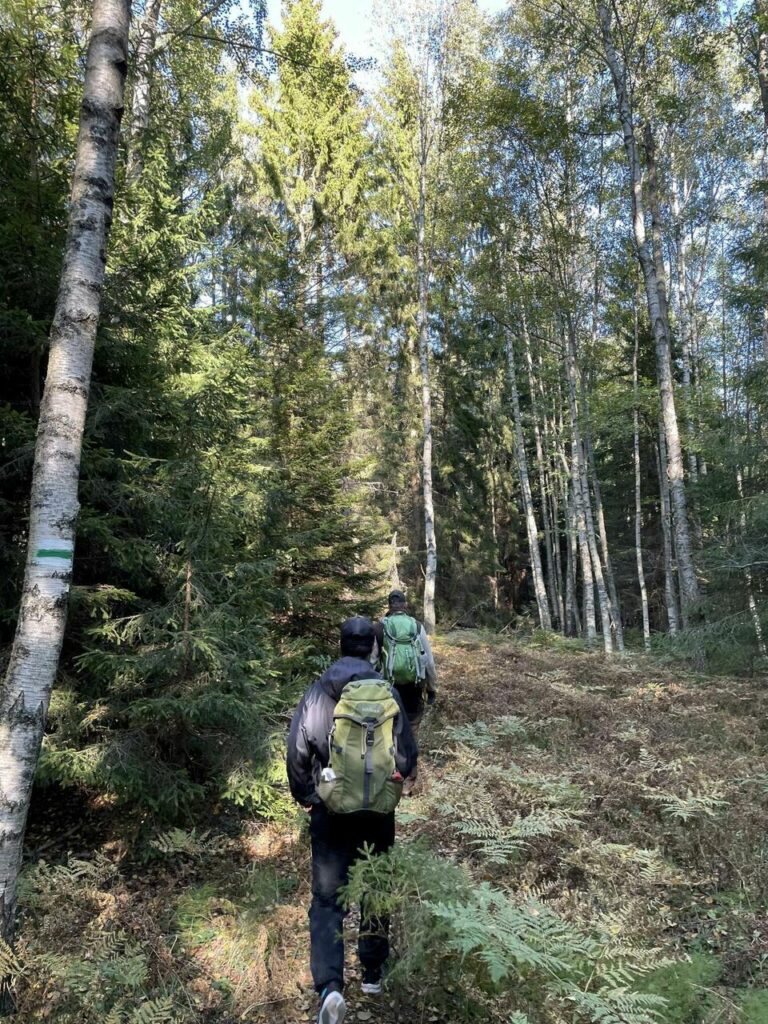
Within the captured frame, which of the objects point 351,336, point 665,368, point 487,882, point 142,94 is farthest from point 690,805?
point 351,336

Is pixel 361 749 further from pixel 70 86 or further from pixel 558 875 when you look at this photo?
pixel 70 86

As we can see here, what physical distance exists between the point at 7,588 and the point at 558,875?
485cm

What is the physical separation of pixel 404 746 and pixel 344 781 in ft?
1.47

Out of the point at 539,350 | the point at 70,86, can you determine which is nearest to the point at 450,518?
the point at 539,350

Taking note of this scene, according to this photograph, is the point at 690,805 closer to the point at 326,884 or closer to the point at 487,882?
the point at 487,882

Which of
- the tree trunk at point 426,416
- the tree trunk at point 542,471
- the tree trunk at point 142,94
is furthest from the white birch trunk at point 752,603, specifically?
the tree trunk at point 542,471

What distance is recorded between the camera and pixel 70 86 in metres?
6.09

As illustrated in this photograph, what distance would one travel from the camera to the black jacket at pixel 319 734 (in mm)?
3207

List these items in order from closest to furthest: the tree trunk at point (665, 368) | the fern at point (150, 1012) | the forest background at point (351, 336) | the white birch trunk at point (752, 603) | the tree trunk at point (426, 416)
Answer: the fern at point (150, 1012) < the forest background at point (351, 336) < the white birch trunk at point (752, 603) < the tree trunk at point (665, 368) < the tree trunk at point (426, 416)

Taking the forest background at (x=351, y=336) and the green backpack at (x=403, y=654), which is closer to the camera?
the forest background at (x=351, y=336)

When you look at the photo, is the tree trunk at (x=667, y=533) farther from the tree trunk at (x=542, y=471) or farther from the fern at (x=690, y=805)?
the fern at (x=690, y=805)

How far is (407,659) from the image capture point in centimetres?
598

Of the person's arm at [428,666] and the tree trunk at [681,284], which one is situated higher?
the tree trunk at [681,284]

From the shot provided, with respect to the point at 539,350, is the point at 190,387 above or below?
below
